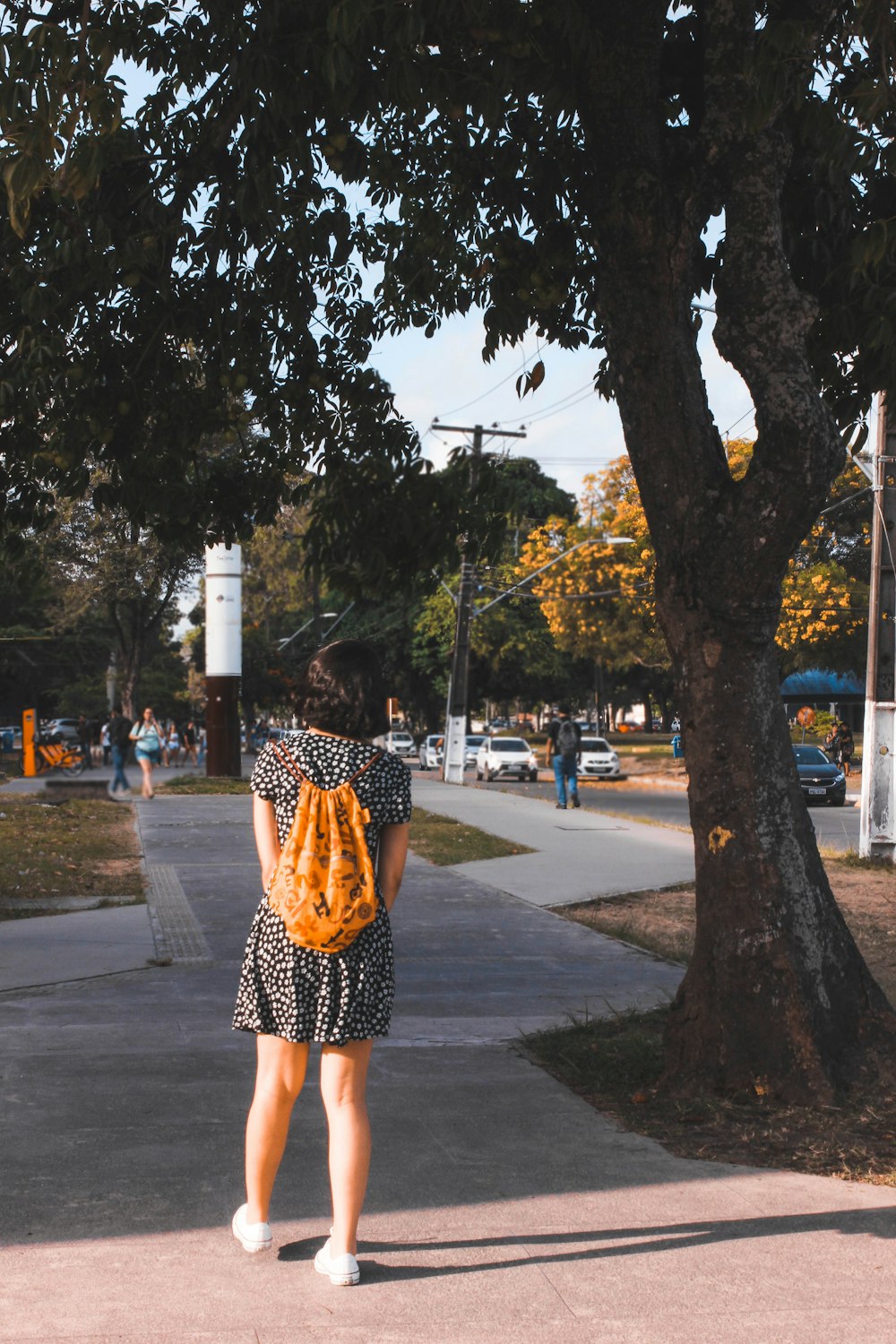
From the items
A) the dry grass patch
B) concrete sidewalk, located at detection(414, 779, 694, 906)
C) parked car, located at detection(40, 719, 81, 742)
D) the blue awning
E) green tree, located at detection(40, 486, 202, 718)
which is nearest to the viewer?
the dry grass patch

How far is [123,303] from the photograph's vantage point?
27.9 ft

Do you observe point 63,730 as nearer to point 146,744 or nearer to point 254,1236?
point 146,744

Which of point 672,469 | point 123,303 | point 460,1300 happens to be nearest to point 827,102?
point 672,469

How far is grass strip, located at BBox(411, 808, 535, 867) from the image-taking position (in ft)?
52.3

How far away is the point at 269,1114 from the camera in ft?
13.2

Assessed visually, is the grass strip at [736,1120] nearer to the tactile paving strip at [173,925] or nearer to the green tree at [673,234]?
the green tree at [673,234]

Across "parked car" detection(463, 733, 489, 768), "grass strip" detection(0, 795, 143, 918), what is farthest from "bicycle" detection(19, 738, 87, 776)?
"grass strip" detection(0, 795, 143, 918)

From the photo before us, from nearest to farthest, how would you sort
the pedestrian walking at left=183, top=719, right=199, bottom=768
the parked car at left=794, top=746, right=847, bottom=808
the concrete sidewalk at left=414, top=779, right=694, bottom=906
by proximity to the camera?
the concrete sidewalk at left=414, top=779, right=694, bottom=906
the parked car at left=794, top=746, right=847, bottom=808
the pedestrian walking at left=183, top=719, right=199, bottom=768

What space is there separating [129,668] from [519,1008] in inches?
1348

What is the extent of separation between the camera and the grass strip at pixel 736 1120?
5070 mm

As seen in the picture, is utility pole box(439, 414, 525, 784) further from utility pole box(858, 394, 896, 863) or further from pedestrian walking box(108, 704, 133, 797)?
utility pole box(858, 394, 896, 863)

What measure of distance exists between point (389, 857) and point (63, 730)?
61.1 m

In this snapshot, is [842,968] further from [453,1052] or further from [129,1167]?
[129,1167]

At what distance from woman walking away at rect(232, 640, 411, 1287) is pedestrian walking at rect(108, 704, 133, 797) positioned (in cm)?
2409
